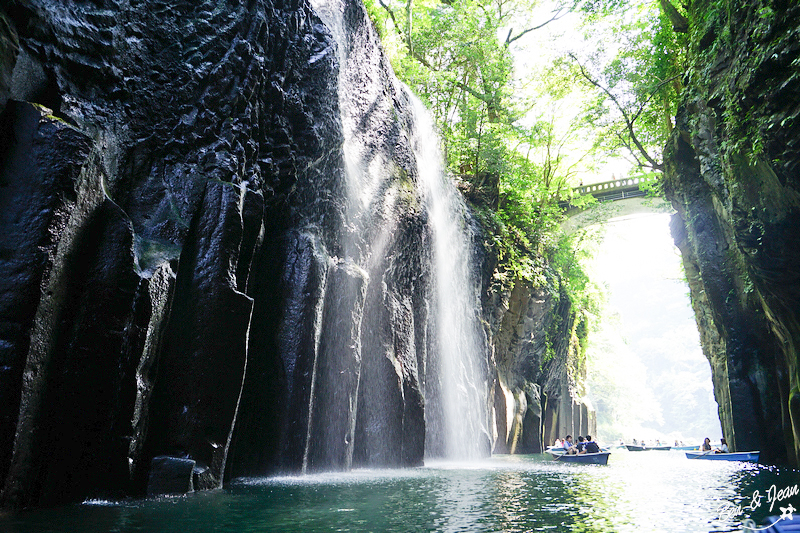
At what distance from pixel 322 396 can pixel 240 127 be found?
5484 mm

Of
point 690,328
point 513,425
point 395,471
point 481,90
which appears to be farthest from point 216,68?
point 690,328

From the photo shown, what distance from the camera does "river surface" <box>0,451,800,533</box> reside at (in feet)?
17.6

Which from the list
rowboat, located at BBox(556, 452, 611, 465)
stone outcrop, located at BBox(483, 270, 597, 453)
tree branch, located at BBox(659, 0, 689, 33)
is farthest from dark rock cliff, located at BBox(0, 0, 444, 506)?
stone outcrop, located at BBox(483, 270, 597, 453)

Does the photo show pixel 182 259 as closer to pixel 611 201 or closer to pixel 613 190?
pixel 611 201

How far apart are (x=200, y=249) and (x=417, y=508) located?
4.84 meters

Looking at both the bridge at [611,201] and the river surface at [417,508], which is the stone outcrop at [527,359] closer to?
the bridge at [611,201]

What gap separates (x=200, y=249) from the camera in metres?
8.40

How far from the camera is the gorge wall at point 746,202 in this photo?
10.0 metres

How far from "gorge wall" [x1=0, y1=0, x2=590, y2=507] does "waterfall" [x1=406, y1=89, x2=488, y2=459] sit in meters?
1.89

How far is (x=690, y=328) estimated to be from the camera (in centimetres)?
11700

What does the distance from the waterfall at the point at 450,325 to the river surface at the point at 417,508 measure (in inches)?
270

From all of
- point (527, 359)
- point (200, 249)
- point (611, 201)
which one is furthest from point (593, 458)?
point (611, 201)

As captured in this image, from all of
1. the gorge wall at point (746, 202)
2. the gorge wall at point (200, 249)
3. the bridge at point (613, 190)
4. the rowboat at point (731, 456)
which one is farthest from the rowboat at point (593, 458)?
the bridge at point (613, 190)

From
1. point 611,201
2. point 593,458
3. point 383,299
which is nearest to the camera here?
point 383,299
